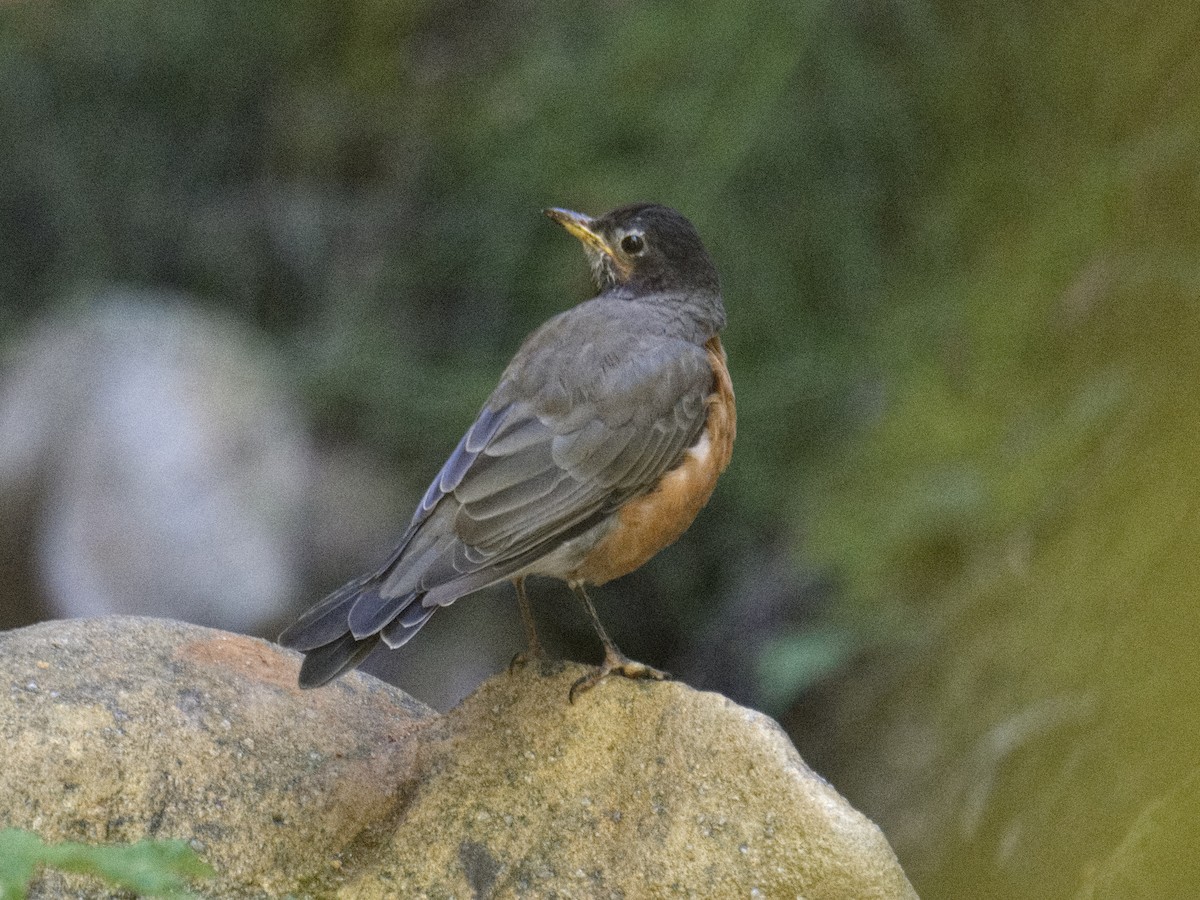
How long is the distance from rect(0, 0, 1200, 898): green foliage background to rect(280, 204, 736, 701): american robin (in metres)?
1.11

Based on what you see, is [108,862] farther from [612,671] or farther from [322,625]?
[612,671]

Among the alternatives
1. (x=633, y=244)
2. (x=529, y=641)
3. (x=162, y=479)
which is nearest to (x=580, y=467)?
(x=529, y=641)

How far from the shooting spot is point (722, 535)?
6.44 metres

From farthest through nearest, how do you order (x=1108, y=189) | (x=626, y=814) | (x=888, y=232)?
(x=888, y=232) < (x=1108, y=189) < (x=626, y=814)

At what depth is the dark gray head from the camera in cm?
449

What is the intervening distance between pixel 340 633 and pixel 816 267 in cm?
344

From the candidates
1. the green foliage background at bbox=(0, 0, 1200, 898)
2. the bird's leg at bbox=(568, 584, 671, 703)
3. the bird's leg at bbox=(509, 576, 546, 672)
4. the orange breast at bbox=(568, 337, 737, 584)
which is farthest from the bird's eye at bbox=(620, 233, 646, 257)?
the green foliage background at bbox=(0, 0, 1200, 898)

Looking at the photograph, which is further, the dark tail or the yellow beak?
the yellow beak

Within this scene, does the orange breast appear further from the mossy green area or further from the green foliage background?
the mossy green area

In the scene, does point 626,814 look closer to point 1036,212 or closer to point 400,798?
point 400,798

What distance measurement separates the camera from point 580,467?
3848 millimetres

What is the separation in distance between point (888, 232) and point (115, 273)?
3872 mm

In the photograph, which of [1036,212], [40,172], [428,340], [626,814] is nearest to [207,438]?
[428,340]

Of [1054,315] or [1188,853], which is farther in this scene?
[1054,315]
